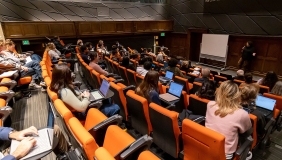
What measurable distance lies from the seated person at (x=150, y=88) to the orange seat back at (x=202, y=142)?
0.77 m

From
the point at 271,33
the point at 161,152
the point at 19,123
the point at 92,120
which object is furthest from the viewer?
the point at 271,33

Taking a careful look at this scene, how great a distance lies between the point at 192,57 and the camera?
959cm

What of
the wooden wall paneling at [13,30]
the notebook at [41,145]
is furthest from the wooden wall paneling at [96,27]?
the notebook at [41,145]

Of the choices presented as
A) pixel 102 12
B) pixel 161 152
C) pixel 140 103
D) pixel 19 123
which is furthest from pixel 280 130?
pixel 102 12

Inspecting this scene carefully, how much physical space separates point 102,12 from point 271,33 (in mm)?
7236

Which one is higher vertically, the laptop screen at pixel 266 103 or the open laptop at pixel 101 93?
the open laptop at pixel 101 93

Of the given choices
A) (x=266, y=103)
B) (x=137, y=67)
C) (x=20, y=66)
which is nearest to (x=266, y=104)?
(x=266, y=103)

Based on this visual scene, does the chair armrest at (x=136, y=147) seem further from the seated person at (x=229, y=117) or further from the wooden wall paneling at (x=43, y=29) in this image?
the wooden wall paneling at (x=43, y=29)

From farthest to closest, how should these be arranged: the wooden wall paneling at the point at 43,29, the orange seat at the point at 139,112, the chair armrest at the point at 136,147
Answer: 1. the wooden wall paneling at the point at 43,29
2. the orange seat at the point at 139,112
3. the chair armrest at the point at 136,147

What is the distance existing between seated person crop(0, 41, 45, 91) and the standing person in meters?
7.04

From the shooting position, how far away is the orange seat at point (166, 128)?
1.64 metres

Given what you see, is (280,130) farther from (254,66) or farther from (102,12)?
(102,12)

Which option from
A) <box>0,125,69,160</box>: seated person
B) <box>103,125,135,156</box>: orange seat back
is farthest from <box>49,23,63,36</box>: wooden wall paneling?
<box>103,125,135,156</box>: orange seat back

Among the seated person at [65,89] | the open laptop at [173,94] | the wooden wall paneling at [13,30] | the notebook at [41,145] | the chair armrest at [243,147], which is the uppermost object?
the wooden wall paneling at [13,30]
